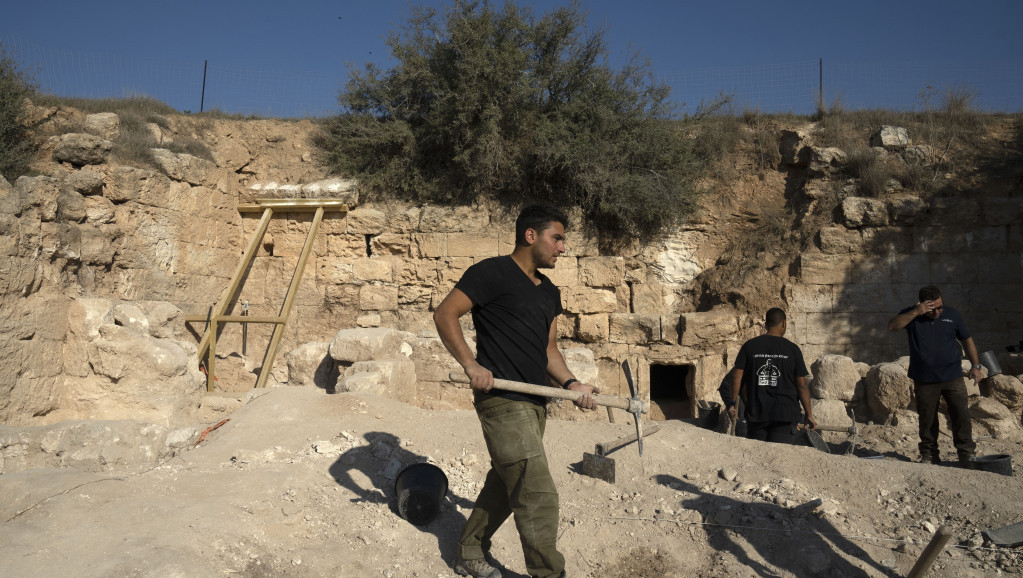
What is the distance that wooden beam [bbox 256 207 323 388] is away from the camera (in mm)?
9273

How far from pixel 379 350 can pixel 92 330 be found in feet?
10.2

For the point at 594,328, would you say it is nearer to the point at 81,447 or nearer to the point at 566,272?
the point at 566,272

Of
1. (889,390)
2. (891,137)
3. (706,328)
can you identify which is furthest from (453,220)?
(891,137)

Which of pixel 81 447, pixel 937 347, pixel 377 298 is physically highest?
pixel 377 298

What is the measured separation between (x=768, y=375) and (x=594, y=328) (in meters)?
4.90

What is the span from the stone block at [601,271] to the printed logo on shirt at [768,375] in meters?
4.99

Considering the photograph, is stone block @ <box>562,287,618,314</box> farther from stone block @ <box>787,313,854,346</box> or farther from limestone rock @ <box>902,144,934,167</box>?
limestone rock @ <box>902,144,934,167</box>

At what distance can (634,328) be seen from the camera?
402 inches

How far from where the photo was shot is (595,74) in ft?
36.0

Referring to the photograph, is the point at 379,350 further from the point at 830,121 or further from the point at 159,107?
the point at 830,121

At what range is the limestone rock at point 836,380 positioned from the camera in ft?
25.1

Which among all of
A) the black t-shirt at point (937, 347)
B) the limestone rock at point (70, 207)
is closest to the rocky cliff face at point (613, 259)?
the limestone rock at point (70, 207)

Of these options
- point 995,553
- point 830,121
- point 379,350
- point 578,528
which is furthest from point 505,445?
point 830,121

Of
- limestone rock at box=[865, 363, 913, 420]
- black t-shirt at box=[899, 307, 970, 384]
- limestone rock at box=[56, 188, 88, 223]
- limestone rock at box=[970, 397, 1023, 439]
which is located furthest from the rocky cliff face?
black t-shirt at box=[899, 307, 970, 384]
